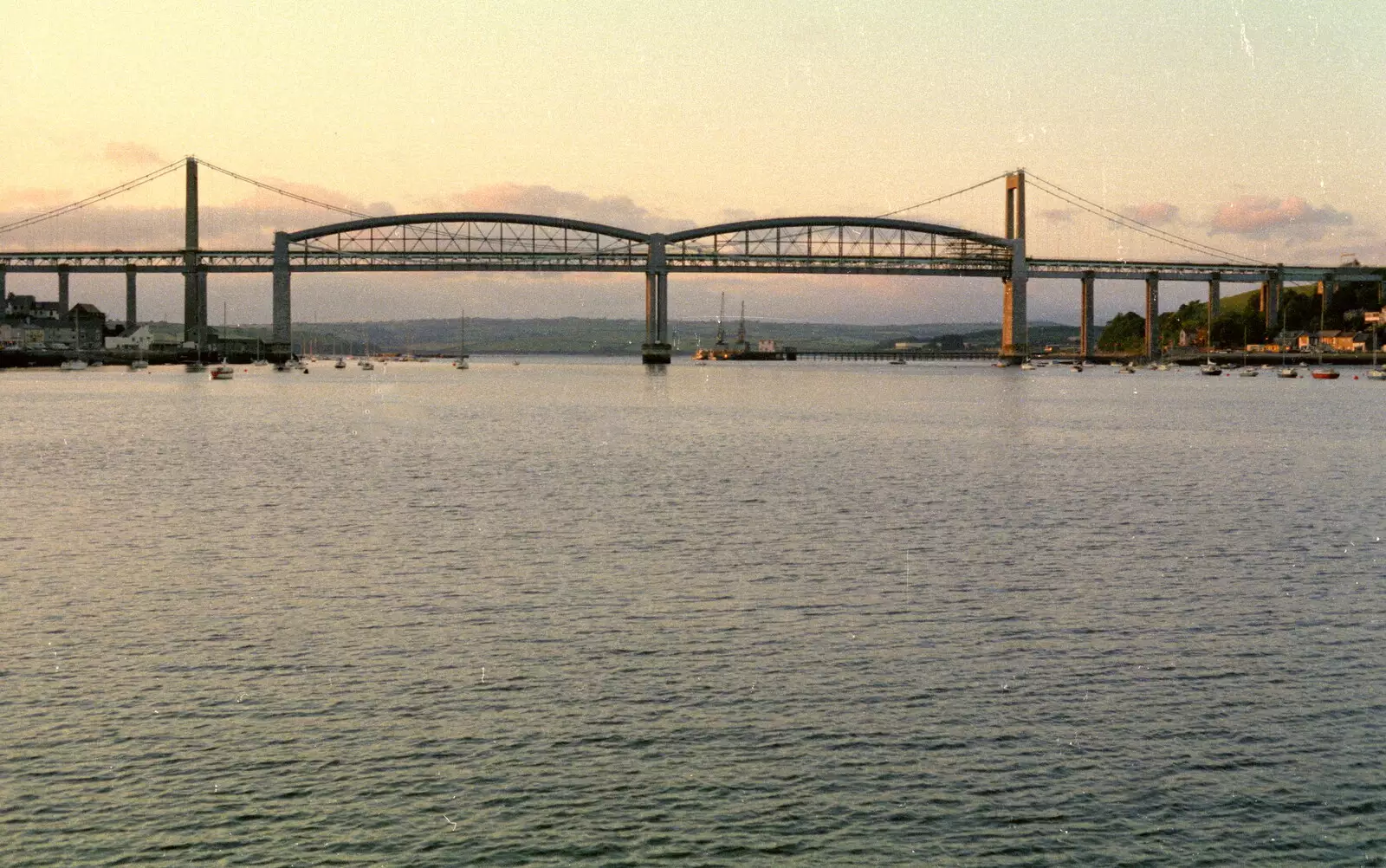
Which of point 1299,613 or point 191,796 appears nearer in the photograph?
point 191,796

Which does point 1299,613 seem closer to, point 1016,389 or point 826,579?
point 826,579

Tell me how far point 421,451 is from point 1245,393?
102 m

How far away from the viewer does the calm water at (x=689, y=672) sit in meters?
12.8

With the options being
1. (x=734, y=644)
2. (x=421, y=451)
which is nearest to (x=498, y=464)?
(x=421, y=451)

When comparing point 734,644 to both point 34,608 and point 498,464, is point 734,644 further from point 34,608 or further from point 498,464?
point 498,464

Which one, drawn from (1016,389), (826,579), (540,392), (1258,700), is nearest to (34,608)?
(826,579)

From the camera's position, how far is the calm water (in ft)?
42.0

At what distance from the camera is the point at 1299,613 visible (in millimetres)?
22438

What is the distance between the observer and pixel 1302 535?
32.2m

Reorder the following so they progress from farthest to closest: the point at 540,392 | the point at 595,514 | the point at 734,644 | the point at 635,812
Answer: the point at 540,392 < the point at 595,514 < the point at 734,644 < the point at 635,812

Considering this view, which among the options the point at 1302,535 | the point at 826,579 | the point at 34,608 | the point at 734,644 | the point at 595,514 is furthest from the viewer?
the point at 595,514

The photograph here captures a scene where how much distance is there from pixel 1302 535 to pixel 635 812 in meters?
24.3

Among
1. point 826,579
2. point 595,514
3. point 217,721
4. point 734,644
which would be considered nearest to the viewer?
point 217,721

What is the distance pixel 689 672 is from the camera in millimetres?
18203
